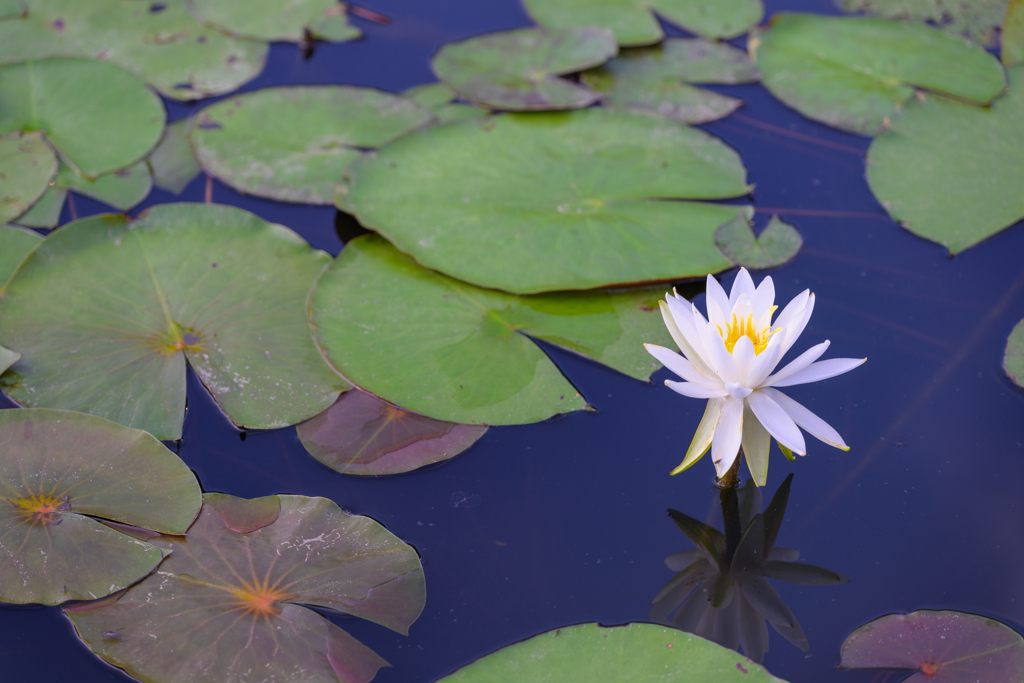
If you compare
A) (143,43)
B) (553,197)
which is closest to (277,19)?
(143,43)

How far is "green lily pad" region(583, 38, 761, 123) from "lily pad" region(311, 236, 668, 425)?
1345 mm

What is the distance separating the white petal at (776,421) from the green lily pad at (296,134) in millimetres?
2050

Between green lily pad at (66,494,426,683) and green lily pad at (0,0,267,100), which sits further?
green lily pad at (0,0,267,100)

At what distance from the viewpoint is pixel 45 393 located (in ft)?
8.04

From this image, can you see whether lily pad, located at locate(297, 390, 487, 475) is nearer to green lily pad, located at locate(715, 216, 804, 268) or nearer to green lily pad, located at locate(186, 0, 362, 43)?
green lily pad, located at locate(715, 216, 804, 268)

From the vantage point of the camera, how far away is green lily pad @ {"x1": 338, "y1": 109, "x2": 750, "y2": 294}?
2.79 meters

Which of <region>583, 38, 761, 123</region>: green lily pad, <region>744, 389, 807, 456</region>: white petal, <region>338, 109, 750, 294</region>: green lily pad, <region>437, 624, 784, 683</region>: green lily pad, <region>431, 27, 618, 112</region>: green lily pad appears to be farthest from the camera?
<region>583, 38, 761, 123</region>: green lily pad

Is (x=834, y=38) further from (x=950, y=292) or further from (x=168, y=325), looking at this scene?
(x=168, y=325)

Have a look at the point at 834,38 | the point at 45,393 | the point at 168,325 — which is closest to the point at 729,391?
the point at 168,325

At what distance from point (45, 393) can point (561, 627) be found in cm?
192

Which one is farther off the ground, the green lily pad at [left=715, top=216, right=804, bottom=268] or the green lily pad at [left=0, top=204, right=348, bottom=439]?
the green lily pad at [left=715, top=216, right=804, bottom=268]

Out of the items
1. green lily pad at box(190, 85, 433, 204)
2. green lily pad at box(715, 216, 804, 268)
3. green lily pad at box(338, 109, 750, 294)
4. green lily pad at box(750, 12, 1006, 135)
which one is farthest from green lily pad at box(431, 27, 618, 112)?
green lily pad at box(715, 216, 804, 268)

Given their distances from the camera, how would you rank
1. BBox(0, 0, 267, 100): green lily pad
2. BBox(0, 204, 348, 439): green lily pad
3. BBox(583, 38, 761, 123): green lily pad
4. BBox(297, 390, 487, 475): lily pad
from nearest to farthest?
BBox(297, 390, 487, 475): lily pad
BBox(0, 204, 348, 439): green lily pad
BBox(583, 38, 761, 123): green lily pad
BBox(0, 0, 267, 100): green lily pad

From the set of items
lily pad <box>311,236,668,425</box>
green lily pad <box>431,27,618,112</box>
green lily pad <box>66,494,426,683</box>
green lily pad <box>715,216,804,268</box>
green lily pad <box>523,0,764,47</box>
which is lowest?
green lily pad <box>66,494,426,683</box>
